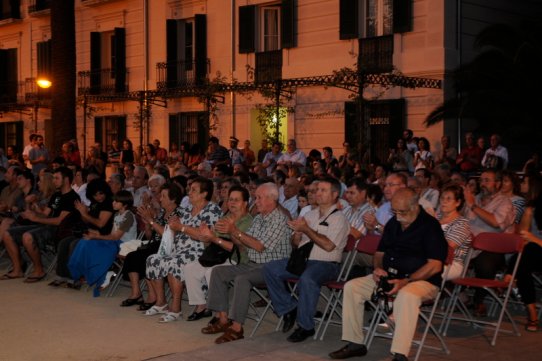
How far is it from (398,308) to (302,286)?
3.87 ft

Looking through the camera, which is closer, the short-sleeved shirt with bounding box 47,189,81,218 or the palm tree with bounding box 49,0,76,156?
the short-sleeved shirt with bounding box 47,189,81,218

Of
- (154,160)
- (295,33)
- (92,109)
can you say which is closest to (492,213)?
(154,160)

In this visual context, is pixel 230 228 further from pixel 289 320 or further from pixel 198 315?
pixel 198 315

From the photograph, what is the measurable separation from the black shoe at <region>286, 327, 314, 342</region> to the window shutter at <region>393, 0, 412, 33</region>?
1208 centimetres

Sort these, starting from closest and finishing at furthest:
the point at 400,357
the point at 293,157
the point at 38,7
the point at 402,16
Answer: the point at 400,357 < the point at 293,157 < the point at 402,16 < the point at 38,7

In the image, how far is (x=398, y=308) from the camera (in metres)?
6.63

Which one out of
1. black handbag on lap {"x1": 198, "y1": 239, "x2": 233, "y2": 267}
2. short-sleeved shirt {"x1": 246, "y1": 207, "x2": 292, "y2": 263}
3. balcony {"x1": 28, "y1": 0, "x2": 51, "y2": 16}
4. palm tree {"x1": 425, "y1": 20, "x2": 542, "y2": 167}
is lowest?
black handbag on lap {"x1": 198, "y1": 239, "x2": 233, "y2": 267}

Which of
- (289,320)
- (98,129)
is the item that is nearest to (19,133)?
(98,129)

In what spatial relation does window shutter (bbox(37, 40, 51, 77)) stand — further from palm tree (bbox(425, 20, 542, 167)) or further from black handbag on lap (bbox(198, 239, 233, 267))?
black handbag on lap (bbox(198, 239, 233, 267))

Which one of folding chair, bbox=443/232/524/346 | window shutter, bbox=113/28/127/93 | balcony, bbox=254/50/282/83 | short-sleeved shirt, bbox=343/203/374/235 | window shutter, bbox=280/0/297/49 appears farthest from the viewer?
window shutter, bbox=113/28/127/93

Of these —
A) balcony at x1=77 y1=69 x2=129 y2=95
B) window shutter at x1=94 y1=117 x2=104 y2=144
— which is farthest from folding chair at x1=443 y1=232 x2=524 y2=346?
window shutter at x1=94 y1=117 x2=104 y2=144

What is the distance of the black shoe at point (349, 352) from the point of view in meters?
6.95

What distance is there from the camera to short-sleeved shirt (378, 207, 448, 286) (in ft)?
22.3

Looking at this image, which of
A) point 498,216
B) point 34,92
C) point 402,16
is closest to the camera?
point 498,216
